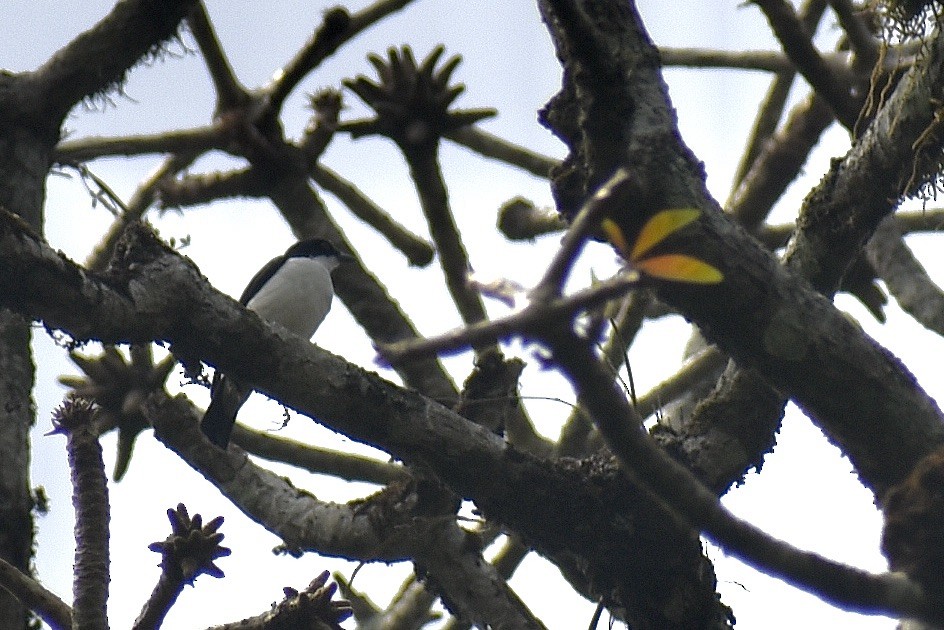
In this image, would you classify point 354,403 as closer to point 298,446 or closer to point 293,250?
point 298,446

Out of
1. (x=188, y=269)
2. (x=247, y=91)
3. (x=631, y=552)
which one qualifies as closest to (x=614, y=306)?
(x=247, y=91)

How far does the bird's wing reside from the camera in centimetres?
716

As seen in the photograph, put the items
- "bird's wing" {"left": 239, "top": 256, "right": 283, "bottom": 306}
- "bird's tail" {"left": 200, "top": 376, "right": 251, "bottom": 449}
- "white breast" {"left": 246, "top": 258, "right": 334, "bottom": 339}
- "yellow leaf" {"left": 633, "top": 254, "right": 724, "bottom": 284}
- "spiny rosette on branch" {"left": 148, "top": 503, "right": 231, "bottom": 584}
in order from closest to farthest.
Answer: "yellow leaf" {"left": 633, "top": 254, "right": 724, "bottom": 284}, "spiny rosette on branch" {"left": 148, "top": 503, "right": 231, "bottom": 584}, "bird's tail" {"left": 200, "top": 376, "right": 251, "bottom": 449}, "white breast" {"left": 246, "top": 258, "right": 334, "bottom": 339}, "bird's wing" {"left": 239, "top": 256, "right": 283, "bottom": 306}

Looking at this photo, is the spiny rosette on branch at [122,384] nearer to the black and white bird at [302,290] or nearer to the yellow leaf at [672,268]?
the black and white bird at [302,290]

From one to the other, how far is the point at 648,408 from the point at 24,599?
4364 millimetres

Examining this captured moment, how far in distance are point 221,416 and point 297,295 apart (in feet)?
5.26

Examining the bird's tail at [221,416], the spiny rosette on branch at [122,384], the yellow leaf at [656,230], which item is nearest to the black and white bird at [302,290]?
the spiny rosette on branch at [122,384]

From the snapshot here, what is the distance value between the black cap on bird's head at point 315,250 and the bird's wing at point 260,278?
103 mm

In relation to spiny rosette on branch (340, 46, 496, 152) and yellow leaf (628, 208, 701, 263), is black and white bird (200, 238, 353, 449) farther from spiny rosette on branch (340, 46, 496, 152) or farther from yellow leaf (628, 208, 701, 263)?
yellow leaf (628, 208, 701, 263)

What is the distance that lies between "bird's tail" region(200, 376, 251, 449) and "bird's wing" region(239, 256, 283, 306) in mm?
1805

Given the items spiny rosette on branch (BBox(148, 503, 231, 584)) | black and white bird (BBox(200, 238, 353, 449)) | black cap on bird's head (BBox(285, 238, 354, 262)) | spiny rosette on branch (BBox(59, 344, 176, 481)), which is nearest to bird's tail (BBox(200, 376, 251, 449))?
spiny rosette on branch (BBox(59, 344, 176, 481))

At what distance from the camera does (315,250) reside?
695cm

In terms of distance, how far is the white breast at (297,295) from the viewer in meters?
6.75

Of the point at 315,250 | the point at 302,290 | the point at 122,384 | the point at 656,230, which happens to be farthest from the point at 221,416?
the point at 656,230
